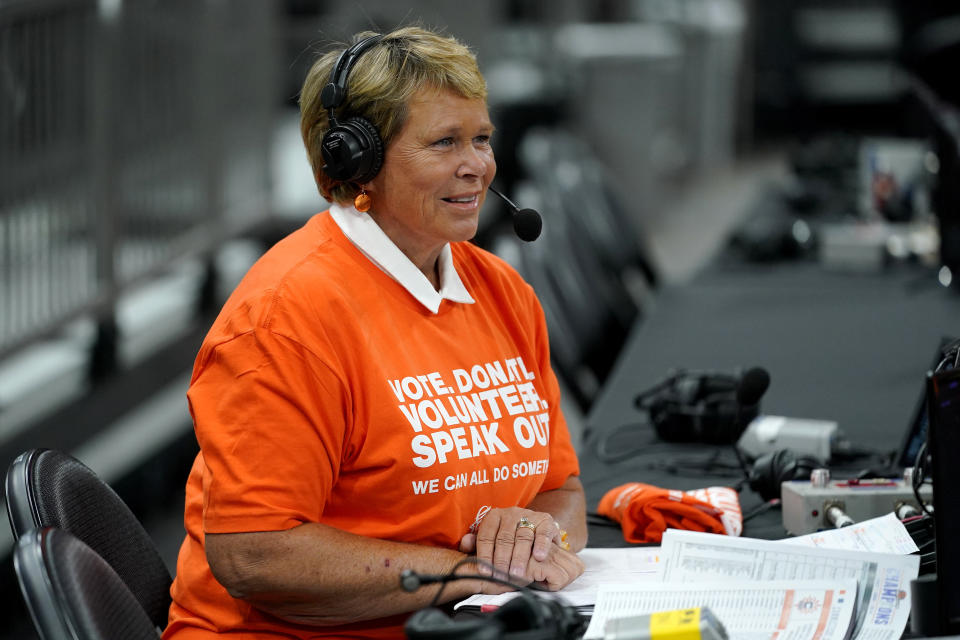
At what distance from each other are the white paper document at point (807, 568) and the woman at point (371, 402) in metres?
0.16

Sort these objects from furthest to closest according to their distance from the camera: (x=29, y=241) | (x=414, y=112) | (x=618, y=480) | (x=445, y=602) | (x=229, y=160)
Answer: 1. (x=229, y=160)
2. (x=29, y=241)
3. (x=618, y=480)
4. (x=414, y=112)
5. (x=445, y=602)

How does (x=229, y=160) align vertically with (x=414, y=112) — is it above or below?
below

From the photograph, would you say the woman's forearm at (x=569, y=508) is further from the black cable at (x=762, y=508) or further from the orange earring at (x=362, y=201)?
the orange earring at (x=362, y=201)

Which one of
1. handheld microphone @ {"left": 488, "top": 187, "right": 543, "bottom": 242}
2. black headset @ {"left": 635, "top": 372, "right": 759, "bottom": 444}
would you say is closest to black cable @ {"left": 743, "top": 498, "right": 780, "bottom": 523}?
black headset @ {"left": 635, "top": 372, "right": 759, "bottom": 444}

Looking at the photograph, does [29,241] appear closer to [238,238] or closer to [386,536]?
[238,238]

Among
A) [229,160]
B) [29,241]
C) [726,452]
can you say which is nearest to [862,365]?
[726,452]

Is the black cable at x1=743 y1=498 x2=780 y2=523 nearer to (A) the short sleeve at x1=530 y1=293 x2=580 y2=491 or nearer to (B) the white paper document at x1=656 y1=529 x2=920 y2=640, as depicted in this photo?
(A) the short sleeve at x1=530 y1=293 x2=580 y2=491

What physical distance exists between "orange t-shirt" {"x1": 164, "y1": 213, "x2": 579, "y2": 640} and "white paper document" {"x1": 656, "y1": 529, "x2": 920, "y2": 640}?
0.85ft

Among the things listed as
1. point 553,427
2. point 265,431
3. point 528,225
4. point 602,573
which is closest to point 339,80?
point 528,225

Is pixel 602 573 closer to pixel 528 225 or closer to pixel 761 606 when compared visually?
pixel 761 606

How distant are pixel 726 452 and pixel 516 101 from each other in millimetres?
6823

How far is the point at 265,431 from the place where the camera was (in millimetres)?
1277

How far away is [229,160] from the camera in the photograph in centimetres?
534

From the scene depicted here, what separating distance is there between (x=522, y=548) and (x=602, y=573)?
0.14 m
